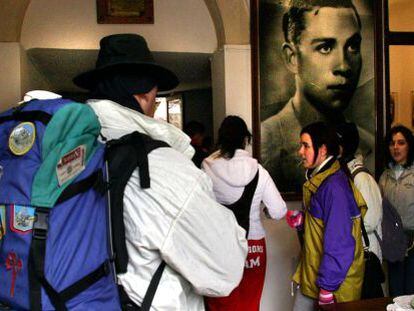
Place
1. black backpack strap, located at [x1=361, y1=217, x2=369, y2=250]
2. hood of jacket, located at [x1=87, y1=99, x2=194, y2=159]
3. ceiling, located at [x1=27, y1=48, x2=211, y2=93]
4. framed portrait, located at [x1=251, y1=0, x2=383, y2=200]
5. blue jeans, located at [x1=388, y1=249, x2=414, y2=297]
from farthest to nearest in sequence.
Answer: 1. ceiling, located at [x1=27, y1=48, x2=211, y2=93]
2. framed portrait, located at [x1=251, y1=0, x2=383, y2=200]
3. blue jeans, located at [x1=388, y1=249, x2=414, y2=297]
4. black backpack strap, located at [x1=361, y1=217, x2=369, y2=250]
5. hood of jacket, located at [x1=87, y1=99, x2=194, y2=159]

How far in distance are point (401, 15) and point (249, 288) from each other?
2.74 metres

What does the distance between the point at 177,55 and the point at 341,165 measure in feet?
6.54

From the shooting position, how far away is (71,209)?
1108 millimetres

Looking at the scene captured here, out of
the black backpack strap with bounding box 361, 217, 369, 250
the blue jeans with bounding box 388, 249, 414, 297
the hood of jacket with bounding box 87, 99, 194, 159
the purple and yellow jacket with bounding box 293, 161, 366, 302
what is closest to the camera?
the hood of jacket with bounding box 87, 99, 194, 159

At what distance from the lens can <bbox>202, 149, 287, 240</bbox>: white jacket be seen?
3.01 m

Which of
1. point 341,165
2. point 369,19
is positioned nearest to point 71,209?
point 341,165

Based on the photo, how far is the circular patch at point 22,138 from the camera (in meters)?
1.12

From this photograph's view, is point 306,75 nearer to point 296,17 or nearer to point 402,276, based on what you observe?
point 296,17

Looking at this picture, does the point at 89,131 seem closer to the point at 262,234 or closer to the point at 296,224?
the point at 296,224

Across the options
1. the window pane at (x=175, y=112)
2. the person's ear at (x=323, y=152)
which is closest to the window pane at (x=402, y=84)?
the person's ear at (x=323, y=152)

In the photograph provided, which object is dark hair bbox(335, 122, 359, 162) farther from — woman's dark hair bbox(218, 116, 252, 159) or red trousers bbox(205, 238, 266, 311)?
red trousers bbox(205, 238, 266, 311)

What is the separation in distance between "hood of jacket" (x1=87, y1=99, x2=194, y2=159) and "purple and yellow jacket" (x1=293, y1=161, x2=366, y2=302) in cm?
131

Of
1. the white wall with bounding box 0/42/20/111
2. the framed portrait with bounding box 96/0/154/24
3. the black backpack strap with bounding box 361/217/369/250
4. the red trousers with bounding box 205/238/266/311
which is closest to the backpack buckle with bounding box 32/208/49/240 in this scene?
the black backpack strap with bounding box 361/217/369/250

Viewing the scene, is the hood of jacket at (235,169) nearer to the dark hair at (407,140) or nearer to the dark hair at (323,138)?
the dark hair at (323,138)
